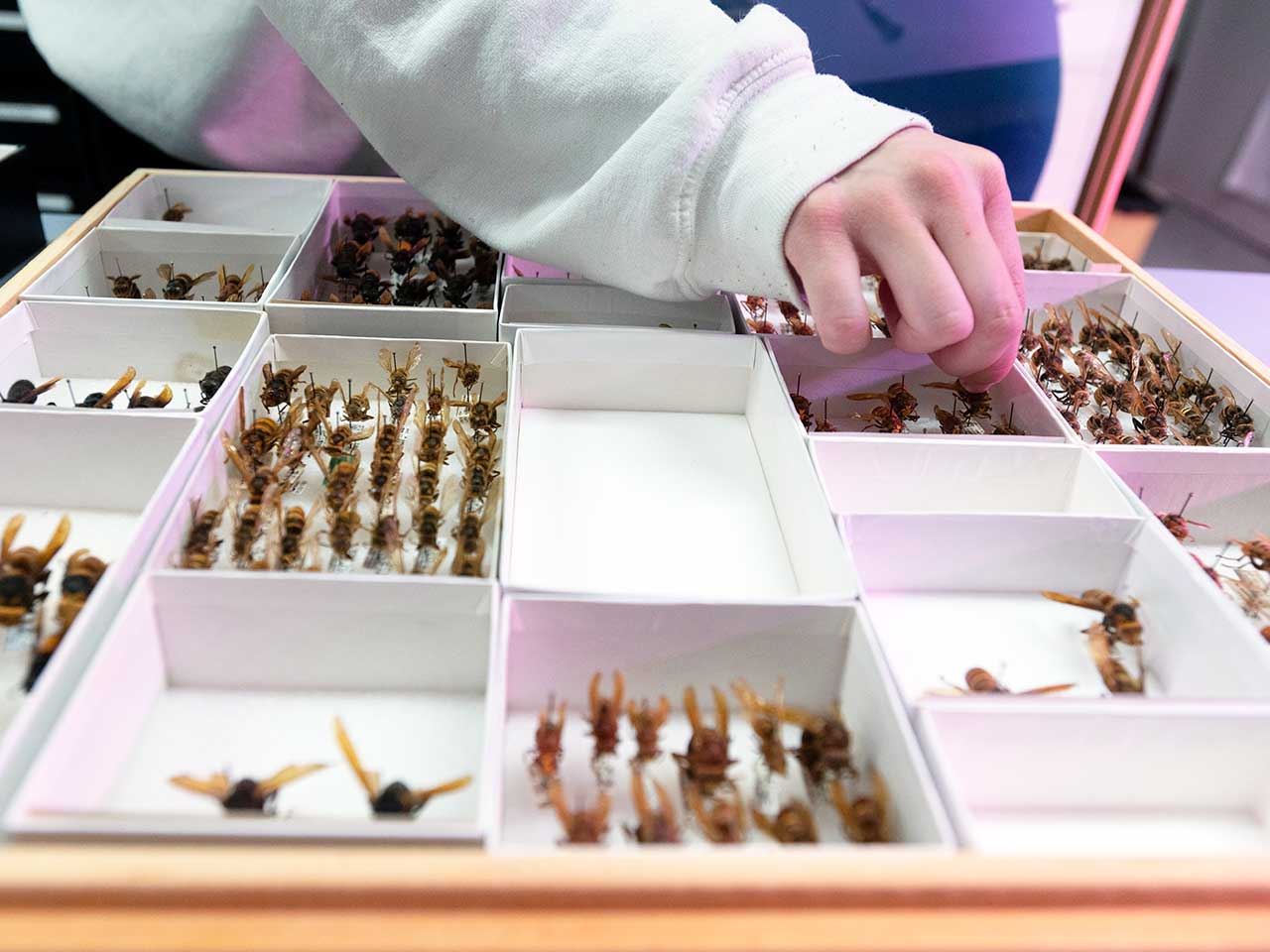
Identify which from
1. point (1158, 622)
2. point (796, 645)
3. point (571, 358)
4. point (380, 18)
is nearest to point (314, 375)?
point (571, 358)

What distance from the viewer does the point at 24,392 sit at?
1.38m

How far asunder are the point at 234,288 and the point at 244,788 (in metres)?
1.10

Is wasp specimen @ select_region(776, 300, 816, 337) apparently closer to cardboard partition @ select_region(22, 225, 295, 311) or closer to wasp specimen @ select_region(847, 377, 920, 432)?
wasp specimen @ select_region(847, 377, 920, 432)

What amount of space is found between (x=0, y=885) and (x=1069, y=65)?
277cm

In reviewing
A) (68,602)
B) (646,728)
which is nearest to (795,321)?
(646,728)

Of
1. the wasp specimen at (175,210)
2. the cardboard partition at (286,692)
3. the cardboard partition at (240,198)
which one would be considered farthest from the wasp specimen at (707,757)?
the wasp specimen at (175,210)

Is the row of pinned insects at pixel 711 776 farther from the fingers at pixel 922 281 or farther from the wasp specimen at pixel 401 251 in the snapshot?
the wasp specimen at pixel 401 251

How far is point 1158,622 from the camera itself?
1142 millimetres

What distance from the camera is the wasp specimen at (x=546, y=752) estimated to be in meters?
0.93

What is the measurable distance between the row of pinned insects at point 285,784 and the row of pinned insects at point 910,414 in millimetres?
871

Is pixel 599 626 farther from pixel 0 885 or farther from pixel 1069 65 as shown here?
pixel 1069 65

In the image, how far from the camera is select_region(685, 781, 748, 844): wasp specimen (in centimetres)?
87

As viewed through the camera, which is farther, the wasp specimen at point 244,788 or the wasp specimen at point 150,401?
the wasp specimen at point 150,401

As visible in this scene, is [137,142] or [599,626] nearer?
[599,626]
